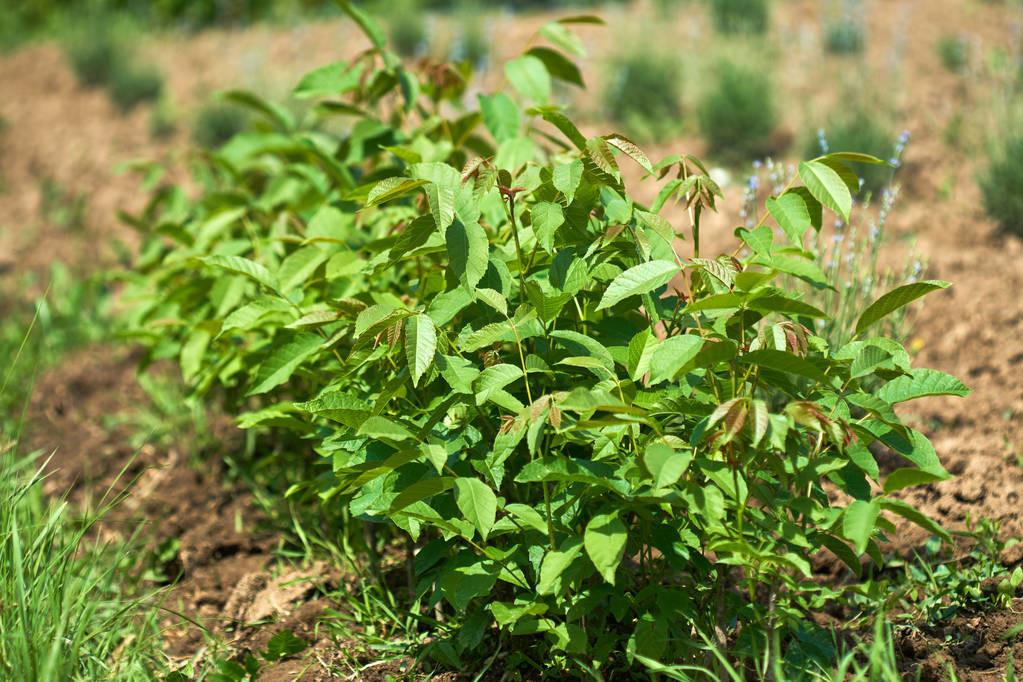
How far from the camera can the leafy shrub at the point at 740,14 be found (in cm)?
637

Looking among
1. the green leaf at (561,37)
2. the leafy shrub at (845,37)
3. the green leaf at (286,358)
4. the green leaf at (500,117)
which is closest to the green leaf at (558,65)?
the green leaf at (561,37)

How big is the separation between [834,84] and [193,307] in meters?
3.96

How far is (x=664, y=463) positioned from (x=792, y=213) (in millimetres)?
624

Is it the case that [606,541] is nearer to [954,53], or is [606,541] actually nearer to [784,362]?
[784,362]

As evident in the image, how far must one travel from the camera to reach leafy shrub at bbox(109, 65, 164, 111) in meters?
6.75

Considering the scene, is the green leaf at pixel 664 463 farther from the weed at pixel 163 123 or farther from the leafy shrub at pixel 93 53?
the leafy shrub at pixel 93 53

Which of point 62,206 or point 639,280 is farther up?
point 639,280

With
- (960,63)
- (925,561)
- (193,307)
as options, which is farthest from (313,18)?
(925,561)

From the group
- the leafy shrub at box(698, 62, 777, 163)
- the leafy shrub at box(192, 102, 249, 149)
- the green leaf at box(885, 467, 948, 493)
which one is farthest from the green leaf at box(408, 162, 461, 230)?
the leafy shrub at box(192, 102, 249, 149)

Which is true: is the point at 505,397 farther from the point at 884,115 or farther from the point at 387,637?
the point at 884,115

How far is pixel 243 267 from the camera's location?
2.35 m

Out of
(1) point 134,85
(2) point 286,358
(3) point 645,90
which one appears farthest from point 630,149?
(1) point 134,85

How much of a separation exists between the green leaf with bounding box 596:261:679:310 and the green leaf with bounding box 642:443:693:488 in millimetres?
288

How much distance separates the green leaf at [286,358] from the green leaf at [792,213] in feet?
3.31
